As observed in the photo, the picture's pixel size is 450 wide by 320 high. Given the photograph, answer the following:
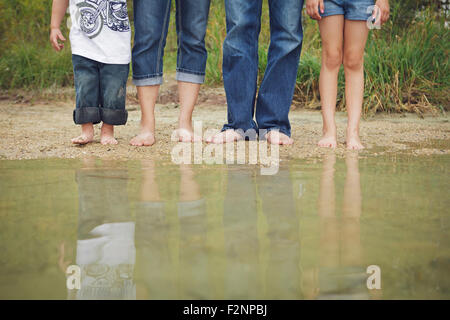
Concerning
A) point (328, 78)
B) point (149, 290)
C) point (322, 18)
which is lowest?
point (149, 290)

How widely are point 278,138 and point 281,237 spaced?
159 centimetres

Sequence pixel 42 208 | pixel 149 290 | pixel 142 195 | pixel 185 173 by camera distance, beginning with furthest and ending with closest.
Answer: pixel 185 173 → pixel 142 195 → pixel 42 208 → pixel 149 290

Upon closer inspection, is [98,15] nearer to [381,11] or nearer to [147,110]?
[147,110]

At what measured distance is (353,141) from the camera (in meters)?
2.79

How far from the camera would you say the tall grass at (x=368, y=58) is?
4.33 metres

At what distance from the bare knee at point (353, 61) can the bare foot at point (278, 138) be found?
A: 0.52m

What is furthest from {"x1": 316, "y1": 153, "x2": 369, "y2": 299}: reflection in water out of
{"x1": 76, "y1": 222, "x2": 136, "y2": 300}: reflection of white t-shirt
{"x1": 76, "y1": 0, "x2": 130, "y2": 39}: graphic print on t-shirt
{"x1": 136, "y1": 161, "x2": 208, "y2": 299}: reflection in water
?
{"x1": 76, "y1": 0, "x2": 130, "y2": 39}: graphic print on t-shirt

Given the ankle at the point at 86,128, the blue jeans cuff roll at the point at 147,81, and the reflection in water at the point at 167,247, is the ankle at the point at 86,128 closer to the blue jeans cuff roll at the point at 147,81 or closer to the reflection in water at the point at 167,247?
the blue jeans cuff roll at the point at 147,81

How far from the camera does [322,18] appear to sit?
2.81 meters

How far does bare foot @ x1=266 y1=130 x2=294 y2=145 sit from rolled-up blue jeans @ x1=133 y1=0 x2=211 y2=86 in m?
0.55

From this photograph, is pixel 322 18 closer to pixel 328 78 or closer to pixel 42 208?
pixel 328 78

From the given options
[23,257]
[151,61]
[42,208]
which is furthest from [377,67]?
[23,257]

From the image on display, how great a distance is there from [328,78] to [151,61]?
989 mm

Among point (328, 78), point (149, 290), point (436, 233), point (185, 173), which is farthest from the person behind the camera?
point (328, 78)
